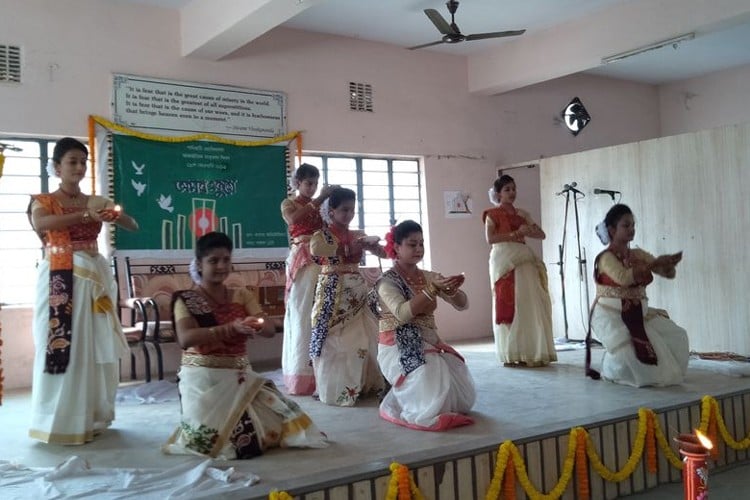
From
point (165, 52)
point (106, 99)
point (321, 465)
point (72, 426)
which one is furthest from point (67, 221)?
point (165, 52)

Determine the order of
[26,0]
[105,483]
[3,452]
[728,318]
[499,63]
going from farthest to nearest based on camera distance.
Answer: [499,63] < [728,318] < [26,0] < [3,452] < [105,483]

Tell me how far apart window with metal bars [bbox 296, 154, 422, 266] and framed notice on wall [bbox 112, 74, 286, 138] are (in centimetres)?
69

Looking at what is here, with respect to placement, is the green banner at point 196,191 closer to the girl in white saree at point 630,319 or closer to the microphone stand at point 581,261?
the microphone stand at point 581,261

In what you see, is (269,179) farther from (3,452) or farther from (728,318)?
(728,318)

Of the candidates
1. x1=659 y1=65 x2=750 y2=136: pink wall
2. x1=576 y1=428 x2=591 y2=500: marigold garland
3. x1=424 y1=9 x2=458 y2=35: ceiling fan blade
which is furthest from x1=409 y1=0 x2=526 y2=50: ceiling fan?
x1=659 y1=65 x2=750 y2=136: pink wall

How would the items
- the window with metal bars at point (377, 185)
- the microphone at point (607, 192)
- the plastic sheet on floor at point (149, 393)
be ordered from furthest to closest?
the window with metal bars at point (377, 185) < the microphone at point (607, 192) < the plastic sheet on floor at point (149, 393)

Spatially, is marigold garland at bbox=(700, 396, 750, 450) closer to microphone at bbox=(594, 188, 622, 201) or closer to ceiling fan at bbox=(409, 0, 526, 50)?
microphone at bbox=(594, 188, 622, 201)

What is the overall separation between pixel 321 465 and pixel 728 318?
4.45 meters

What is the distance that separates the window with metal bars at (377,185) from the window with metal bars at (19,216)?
2.52 meters

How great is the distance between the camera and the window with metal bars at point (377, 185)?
7301 millimetres

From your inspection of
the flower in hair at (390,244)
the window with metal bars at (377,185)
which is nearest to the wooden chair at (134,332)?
the flower in hair at (390,244)

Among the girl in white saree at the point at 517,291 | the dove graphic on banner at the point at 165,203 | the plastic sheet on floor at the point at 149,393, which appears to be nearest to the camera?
the plastic sheet on floor at the point at 149,393

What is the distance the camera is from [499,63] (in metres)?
7.80

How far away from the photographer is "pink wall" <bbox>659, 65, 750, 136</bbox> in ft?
29.5
